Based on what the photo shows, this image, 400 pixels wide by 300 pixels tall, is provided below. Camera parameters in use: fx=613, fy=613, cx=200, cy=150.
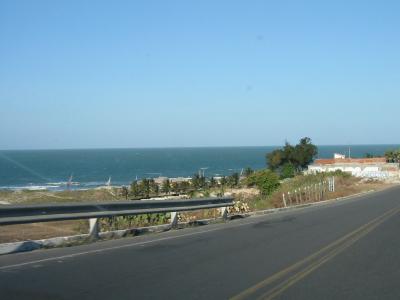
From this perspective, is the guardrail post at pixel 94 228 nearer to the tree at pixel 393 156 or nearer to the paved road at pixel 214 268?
the paved road at pixel 214 268

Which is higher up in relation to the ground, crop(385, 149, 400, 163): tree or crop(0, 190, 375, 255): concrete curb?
crop(385, 149, 400, 163): tree

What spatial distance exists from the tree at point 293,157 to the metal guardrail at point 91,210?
3583 inches

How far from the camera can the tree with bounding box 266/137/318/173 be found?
10938 centimetres

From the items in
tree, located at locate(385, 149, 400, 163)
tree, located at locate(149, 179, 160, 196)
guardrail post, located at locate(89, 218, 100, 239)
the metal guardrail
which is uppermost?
tree, located at locate(385, 149, 400, 163)

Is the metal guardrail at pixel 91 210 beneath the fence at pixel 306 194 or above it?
above

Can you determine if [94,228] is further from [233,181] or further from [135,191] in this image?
[233,181]

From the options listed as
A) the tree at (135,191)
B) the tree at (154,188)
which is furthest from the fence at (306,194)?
the tree at (154,188)

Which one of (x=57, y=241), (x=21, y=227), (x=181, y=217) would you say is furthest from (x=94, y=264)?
(x=181, y=217)

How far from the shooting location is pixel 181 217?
2139 centimetres

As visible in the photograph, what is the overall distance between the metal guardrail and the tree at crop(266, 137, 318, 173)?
91.0 metres

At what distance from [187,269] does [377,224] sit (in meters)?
11.6

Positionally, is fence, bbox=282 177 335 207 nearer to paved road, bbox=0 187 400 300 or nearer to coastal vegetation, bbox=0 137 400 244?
coastal vegetation, bbox=0 137 400 244

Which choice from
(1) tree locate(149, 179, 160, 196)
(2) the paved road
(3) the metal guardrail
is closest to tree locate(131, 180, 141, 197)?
(1) tree locate(149, 179, 160, 196)

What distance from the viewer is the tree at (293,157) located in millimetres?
109375
